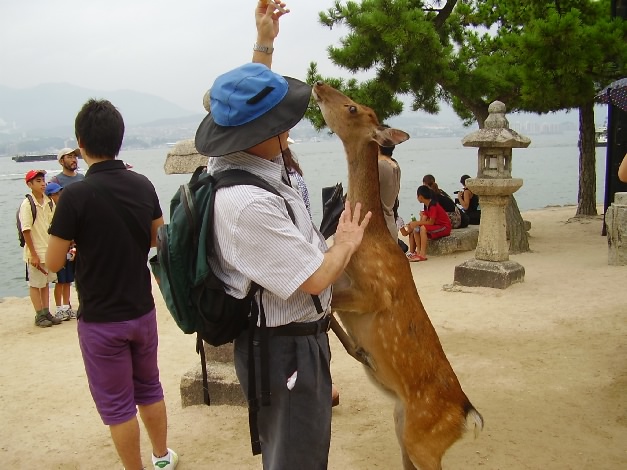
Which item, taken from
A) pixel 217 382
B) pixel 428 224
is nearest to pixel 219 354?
pixel 217 382

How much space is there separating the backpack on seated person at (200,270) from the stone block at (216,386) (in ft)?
7.67

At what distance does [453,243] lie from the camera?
10508 millimetres

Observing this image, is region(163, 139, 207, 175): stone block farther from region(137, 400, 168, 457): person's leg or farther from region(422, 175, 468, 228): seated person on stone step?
region(422, 175, 468, 228): seated person on stone step

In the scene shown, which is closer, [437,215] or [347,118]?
[347,118]

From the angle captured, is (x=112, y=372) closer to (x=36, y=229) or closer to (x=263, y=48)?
(x=263, y=48)

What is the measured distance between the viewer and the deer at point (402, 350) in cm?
266

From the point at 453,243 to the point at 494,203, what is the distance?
104 inches

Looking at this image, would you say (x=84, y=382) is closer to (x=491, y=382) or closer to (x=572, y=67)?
(x=491, y=382)

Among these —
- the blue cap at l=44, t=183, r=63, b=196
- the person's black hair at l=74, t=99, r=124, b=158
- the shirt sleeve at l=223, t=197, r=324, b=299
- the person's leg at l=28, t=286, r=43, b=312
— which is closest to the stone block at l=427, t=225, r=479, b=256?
the blue cap at l=44, t=183, r=63, b=196

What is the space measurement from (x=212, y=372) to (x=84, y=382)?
1.60 meters

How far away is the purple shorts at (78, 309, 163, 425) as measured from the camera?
2863 millimetres

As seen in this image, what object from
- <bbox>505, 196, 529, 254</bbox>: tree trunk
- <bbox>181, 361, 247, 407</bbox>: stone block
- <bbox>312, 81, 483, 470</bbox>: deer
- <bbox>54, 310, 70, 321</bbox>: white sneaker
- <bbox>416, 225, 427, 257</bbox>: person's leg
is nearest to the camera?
<bbox>312, 81, 483, 470</bbox>: deer

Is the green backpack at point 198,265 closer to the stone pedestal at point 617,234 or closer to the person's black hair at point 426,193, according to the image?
the stone pedestal at point 617,234

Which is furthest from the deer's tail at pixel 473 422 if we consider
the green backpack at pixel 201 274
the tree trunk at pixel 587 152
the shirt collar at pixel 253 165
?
the tree trunk at pixel 587 152
